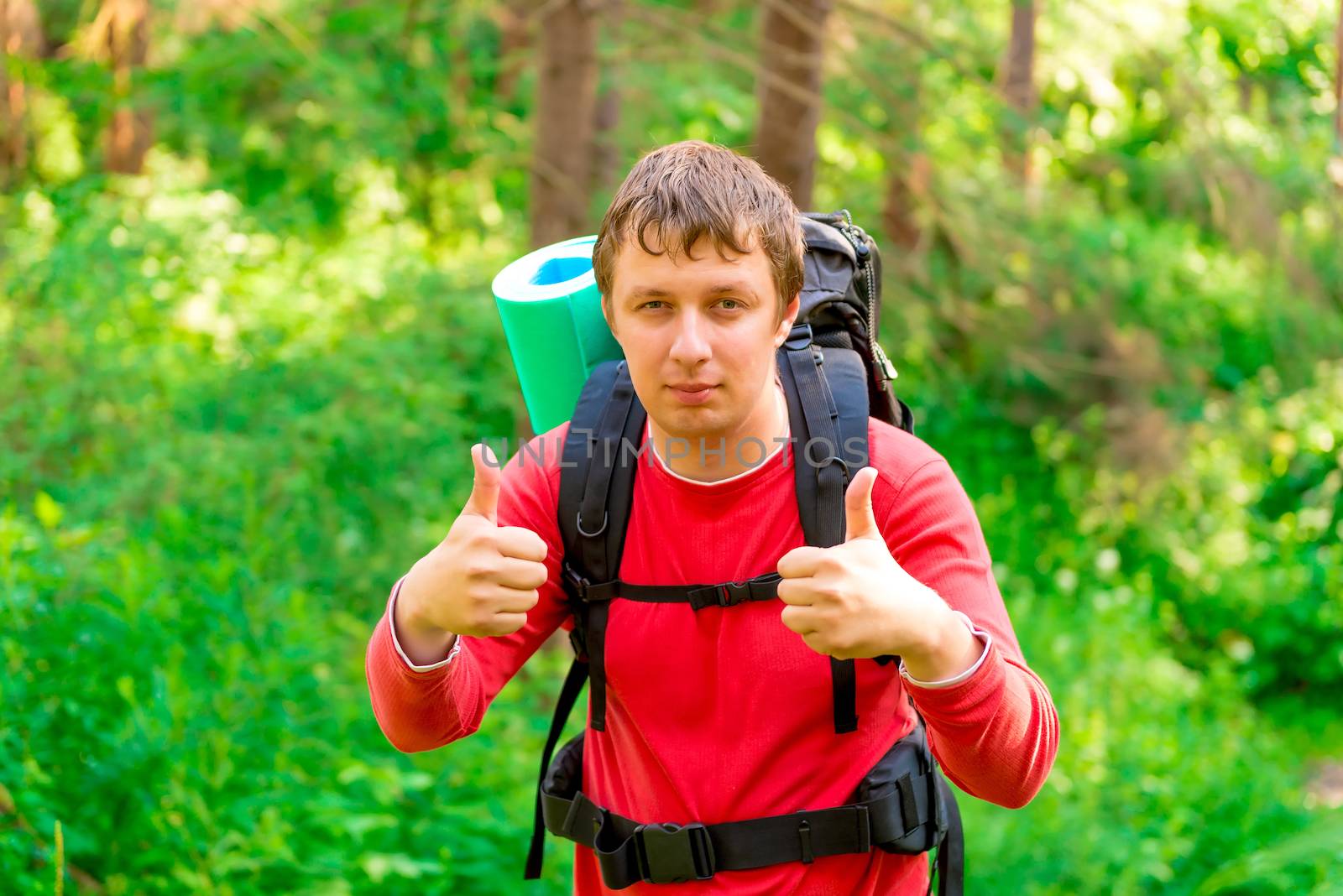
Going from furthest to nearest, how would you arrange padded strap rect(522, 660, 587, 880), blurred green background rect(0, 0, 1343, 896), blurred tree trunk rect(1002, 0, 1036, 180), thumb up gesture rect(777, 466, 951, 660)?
blurred tree trunk rect(1002, 0, 1036, 180) < blurred green background rect(0, 0, 1343, 896) < padded strap rect(522, 660, 587, 880) < thumb up gesture rect(777, 466, 951, 660)

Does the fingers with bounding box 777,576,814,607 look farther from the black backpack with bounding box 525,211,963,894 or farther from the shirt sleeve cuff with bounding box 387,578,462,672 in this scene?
the shirt sleeve cuff with bounding box 387,578,462,672

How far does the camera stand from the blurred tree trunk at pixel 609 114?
7.35 metres

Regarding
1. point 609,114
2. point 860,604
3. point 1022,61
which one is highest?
point 1022,61

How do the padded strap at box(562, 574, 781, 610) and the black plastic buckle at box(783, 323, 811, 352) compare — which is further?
the black plastic buckle at box(783, 323, 811, 352)

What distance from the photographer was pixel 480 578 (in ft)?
5.56

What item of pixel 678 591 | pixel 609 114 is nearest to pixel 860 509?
pixel 678 591

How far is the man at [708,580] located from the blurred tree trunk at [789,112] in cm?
521

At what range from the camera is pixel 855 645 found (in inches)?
62.1

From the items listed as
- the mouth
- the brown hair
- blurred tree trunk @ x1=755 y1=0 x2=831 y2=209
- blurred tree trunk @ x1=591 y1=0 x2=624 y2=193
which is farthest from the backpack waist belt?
blurred tree trunk @ x1=755 y1=0 x2=831 y2=209

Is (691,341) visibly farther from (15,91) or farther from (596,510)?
(15,91)

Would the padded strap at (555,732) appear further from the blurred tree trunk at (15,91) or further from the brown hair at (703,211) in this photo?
the blurred tree trunk at (15,91)

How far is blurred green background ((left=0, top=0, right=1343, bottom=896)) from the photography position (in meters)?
3.96

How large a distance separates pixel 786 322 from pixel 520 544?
2.08 ft

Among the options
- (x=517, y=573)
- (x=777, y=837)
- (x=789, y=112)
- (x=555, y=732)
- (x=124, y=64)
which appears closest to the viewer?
(x=517, y=573)
